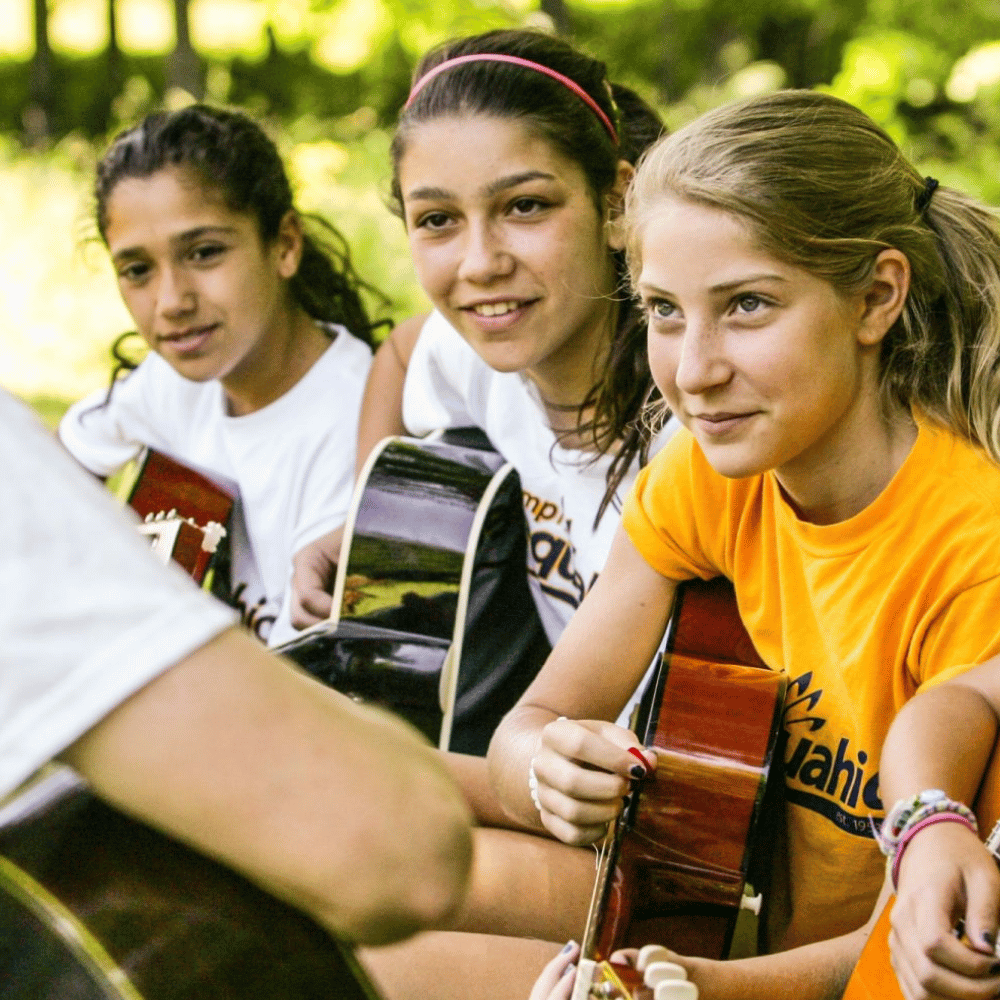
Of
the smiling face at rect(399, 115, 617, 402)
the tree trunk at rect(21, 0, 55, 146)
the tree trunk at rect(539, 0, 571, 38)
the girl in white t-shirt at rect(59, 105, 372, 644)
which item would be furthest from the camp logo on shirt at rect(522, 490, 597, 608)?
the tree trunk at rect(21, 0, 55, 146)

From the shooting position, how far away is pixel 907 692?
1.64 meters

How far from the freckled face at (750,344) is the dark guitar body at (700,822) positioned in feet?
1.04

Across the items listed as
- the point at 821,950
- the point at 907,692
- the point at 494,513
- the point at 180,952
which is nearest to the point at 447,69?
the point at 494,513

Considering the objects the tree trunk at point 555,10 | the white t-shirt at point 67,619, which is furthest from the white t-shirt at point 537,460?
the tree trunk at point 555,10

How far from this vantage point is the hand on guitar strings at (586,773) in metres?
1.66

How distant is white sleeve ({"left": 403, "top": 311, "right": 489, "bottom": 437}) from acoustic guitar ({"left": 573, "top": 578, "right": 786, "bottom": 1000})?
1.04 meters

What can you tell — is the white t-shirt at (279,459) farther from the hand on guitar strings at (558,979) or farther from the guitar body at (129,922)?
the guitar body at (129,922)

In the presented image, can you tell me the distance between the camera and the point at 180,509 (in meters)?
2.88

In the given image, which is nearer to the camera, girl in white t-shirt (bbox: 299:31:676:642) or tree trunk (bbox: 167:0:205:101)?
girl in white t-shirt (bbox: 299:31:676:642)

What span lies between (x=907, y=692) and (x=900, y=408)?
0.36 meters

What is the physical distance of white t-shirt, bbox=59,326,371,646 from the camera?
2.89m

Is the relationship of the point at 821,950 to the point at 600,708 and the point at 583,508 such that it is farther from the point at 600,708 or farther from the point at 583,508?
A: the point at 583,508

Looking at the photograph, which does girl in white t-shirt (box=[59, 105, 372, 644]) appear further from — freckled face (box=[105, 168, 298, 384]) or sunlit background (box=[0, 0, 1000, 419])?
sunlit background (box=[0, 0, 1000, 419])

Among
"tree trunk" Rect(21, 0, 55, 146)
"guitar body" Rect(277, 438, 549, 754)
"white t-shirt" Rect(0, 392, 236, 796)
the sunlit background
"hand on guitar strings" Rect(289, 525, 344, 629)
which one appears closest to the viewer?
"white t-shirt" Rect(0, 392, 236, 796)
